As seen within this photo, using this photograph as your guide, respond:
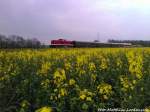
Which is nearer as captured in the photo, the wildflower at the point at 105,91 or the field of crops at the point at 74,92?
the field of crops at the point at 74,92

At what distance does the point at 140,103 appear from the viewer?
661 cm

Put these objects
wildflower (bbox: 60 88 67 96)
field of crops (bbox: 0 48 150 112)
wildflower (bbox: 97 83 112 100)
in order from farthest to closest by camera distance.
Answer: wildflower (bbox: 60 88 67 96) < wildflower (bbox: 97 83 112 100) < field of crops (bbox: 0 48 150 112)

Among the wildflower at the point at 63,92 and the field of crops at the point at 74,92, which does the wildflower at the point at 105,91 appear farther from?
the wildflower at the point at 63,92

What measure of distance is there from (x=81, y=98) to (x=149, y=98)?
1.10 metres

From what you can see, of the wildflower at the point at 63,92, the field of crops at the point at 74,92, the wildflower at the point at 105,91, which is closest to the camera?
the field of crops at the point at 74,92

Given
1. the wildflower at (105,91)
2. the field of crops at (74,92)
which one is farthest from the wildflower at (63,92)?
the wildflower at (105,91)

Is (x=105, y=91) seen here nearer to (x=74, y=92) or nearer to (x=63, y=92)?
(x=74, y=92)

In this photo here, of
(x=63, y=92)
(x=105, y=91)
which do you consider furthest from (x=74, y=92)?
(x=105, y=91)

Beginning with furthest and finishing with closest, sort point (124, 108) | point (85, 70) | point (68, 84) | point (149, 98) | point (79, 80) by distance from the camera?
point (85, 70), point (79, 80), point (68, 84), point (149, 98), point (124, 108)

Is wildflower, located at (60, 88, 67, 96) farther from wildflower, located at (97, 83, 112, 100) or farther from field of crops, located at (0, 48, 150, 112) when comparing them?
wildflower, located at (97, 83, 112, 100)

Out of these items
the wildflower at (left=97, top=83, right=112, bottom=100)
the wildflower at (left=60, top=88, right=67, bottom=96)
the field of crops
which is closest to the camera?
the field of crops

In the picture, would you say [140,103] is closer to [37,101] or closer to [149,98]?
[149,98]

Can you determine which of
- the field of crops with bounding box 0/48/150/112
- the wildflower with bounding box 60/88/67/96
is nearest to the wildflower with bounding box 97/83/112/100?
the field of crops with bounding box 0/48/150/112

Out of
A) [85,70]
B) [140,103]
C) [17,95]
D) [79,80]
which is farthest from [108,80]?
[140,103]
